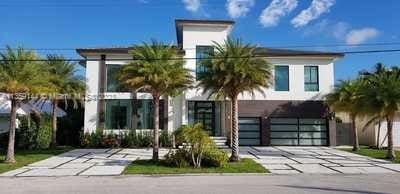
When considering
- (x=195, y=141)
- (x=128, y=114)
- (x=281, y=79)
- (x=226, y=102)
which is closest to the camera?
(x=195, y=141)

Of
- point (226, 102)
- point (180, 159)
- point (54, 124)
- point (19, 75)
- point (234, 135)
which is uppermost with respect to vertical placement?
point (19, 75)

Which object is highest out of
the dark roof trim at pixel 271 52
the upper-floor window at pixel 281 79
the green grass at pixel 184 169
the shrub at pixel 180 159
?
the dark roof trim at pixel 271 52

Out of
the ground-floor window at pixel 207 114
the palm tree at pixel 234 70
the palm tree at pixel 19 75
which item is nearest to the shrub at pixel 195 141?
the palm tree at pixel 234 70

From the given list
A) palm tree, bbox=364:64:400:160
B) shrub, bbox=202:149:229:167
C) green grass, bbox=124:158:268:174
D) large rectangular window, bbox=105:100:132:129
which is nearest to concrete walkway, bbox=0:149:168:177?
green grass, bbox=124:158:268:174

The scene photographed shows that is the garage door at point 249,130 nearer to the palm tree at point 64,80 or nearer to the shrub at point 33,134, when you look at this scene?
the palm tree at point 64,80

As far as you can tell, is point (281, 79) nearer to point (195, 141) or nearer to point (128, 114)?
point (128, 114)

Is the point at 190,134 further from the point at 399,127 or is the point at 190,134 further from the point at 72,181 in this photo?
the point at 399,127

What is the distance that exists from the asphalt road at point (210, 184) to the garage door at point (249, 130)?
53.0 ft

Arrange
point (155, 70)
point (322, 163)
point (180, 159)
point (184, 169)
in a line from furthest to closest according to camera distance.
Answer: point (322, 163) < point (155, 70) < point (180, 159) < point (184, 169)

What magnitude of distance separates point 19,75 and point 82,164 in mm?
4782

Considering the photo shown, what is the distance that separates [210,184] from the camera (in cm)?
1531

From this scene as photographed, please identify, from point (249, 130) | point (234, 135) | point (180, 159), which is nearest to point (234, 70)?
point (234, 135)

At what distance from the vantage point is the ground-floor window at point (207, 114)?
33312mm

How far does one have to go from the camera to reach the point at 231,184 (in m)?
15.3
